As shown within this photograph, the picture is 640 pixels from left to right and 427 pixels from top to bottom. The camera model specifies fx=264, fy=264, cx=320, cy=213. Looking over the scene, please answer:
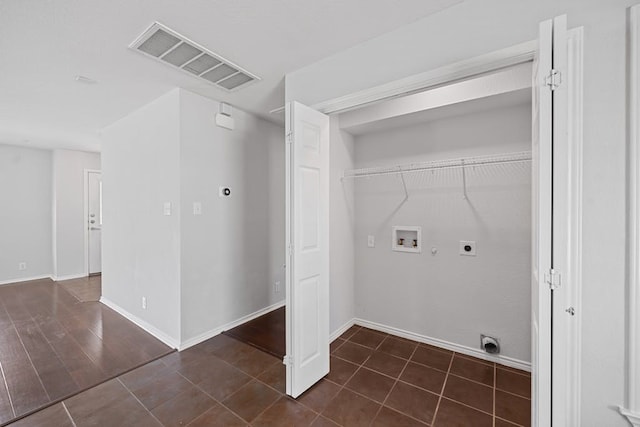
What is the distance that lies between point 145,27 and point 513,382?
370cm

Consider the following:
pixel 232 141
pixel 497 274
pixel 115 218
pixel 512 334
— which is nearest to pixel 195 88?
pixel 232 141

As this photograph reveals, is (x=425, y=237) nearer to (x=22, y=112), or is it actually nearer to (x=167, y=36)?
(x=167, y=36)

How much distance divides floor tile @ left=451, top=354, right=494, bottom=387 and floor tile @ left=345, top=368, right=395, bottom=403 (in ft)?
2.05

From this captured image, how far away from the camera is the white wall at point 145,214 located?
8.78 ft

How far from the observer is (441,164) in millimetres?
2594

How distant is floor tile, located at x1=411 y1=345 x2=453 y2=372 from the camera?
7.71 ft

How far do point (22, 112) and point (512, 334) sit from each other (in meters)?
5.80

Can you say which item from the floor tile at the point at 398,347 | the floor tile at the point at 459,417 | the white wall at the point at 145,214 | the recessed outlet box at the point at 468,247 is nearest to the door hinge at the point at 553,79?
the recessed outlet box at the point at 468,247

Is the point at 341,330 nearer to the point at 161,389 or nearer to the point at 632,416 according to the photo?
the point at 161,389

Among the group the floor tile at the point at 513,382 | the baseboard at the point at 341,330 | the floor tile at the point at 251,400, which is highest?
the baseboard at the point at 341,330

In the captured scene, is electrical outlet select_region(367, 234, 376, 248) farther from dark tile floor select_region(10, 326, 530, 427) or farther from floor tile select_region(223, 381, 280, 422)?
floor tile select_region(223, 381, 280, 422)

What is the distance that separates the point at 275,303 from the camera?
3783 millimetres

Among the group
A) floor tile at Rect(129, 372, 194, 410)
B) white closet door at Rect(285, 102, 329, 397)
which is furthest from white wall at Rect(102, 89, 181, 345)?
white closet door at Rect(285, 102, 329, 397)

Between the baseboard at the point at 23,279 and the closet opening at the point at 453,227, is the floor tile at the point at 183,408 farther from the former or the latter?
the baseboard at the point at 23,279
